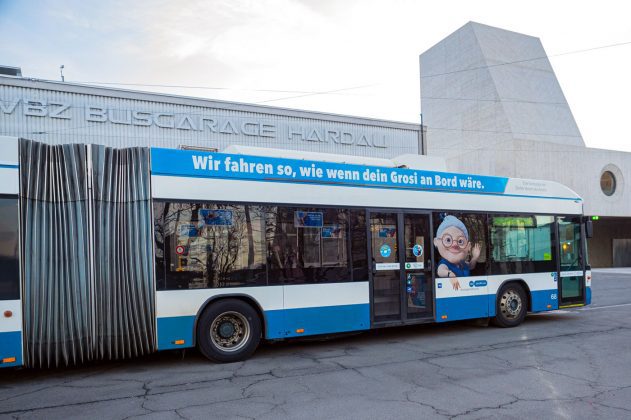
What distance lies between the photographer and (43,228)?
6258mm

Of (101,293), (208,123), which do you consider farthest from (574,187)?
(101,293)

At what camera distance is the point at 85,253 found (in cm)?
641

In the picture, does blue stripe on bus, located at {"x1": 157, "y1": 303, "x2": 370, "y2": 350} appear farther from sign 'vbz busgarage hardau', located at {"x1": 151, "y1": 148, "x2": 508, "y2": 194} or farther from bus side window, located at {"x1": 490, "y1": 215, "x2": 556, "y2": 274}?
bus side window, located at {"x1": 490, "y1": 215, "x2": 556, "y2": 274}

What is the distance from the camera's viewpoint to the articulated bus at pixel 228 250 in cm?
621

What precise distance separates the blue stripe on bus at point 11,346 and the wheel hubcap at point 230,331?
2.37m

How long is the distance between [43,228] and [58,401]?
84.1 inches

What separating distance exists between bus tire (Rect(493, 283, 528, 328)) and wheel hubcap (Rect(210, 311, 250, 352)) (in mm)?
5347

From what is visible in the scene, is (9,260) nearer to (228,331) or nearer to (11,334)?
(11,334)

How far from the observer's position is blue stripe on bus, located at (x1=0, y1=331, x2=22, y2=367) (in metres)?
5.88

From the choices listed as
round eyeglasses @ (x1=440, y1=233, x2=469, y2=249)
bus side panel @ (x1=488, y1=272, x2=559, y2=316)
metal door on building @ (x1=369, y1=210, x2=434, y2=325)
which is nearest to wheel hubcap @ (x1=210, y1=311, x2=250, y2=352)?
metal door on building @ (x1=369, y1=210, x2=434, y2=325)

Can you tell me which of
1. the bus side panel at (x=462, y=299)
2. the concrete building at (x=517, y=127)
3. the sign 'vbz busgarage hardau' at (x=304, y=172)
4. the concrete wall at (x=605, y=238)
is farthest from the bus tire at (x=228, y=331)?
the concrete wall at (x=605, y=238)

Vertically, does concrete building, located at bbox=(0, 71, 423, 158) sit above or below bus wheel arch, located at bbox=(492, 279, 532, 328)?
above

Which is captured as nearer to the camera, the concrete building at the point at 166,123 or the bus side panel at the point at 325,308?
the bus side panel at the point at 325,308

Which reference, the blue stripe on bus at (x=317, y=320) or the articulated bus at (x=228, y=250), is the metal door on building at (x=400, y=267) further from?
the blue stripe on bus at (x=317, y=320)
